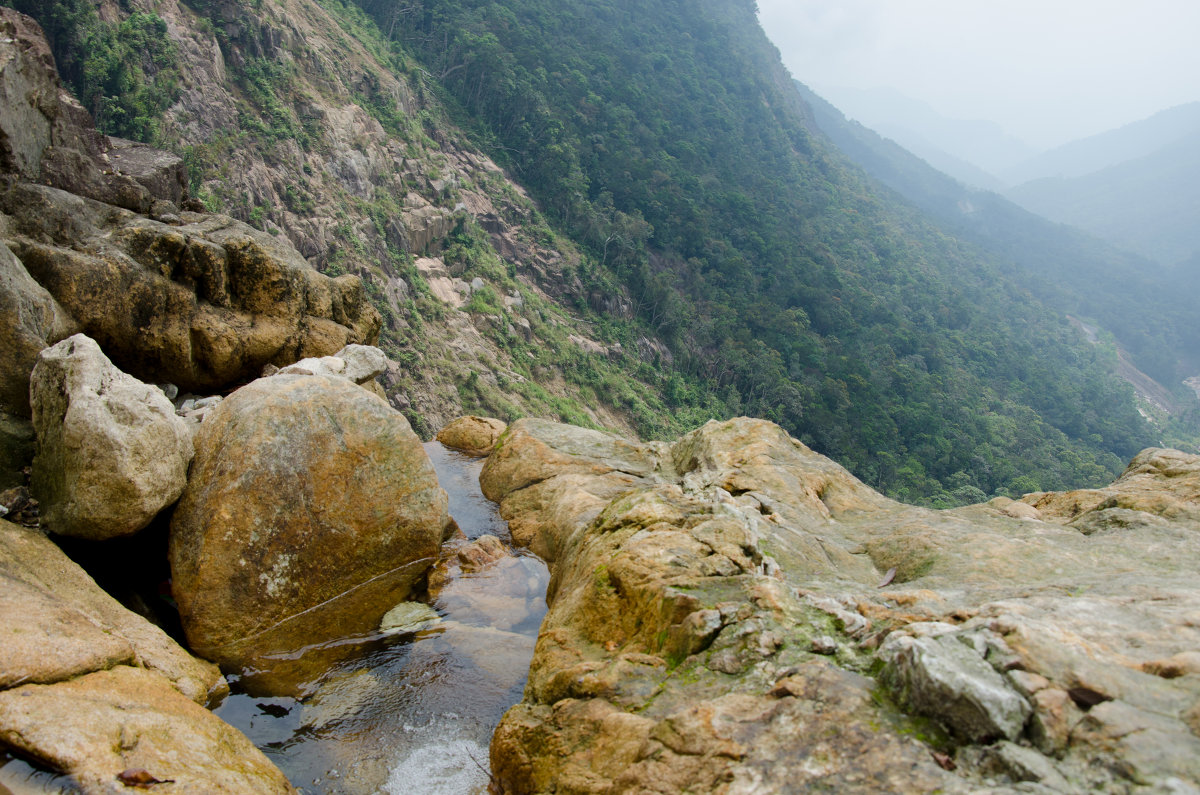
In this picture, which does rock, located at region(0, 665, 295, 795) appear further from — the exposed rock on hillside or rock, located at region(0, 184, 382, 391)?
the exposed rock on hillside

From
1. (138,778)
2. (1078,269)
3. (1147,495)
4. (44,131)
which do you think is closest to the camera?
(138,778)

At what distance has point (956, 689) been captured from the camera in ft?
13.5

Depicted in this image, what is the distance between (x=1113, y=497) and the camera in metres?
9.16

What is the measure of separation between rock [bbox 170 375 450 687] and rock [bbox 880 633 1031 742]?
7054 mm

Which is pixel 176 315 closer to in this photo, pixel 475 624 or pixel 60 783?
pixel 475 624

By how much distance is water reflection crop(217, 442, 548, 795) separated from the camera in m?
6.66

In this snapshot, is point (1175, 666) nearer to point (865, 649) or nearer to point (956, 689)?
point (956, 689)

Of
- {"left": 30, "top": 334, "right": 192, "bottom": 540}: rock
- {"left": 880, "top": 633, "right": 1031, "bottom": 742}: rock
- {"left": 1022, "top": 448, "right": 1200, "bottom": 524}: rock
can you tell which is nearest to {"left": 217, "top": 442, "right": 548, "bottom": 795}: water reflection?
{"left": 30, "top": 334, "right": 192, "bottom": 540}: rock

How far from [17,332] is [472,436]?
33.5ft

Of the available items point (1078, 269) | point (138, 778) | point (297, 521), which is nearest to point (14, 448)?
point (297, 521)

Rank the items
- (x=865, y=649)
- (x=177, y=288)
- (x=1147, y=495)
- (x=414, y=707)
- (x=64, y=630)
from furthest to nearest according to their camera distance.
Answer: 1. (x=177, y=288)
2. (x=1147, y=495)
3. (x=414, y=707)
4. (x=64, y=630)
5. (x=865, y=649)

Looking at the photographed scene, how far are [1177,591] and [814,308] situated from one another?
240 feet

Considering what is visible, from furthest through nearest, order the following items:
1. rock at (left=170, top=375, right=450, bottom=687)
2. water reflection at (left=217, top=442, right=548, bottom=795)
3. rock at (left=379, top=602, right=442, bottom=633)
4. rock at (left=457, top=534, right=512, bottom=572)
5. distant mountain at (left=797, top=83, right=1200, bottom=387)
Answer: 1. distant mountain at (left=797, top=83, right=1200, bottom=387)
2. rock at (left=457, top=534, right=512, bottom=572)
3. rock at (left=379, top=602, right=442, bottom=633)
4. rock at (left=170, top=375, right=450, bottom=687)
5. water reflection at (left=217, top=442, right=548, bottom=795)

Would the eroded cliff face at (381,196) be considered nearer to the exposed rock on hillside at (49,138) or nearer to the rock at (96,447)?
the exposed rock on hillside at (49,138)
